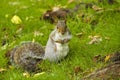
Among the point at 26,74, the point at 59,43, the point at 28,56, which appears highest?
the point at 59,43

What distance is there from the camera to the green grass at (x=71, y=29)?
4969 mm

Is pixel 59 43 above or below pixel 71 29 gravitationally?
above

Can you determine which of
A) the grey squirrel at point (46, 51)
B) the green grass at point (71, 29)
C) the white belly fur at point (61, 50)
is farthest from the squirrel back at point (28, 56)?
the white belly fur at point (61, 50)

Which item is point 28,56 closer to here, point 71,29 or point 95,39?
point 95,39

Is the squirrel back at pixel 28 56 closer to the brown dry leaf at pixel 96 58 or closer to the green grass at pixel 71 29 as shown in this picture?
the green grass at pixel 71 29

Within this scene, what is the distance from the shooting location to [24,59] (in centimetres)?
531

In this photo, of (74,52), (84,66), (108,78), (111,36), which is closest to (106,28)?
(111,36)

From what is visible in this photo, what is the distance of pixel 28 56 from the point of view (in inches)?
208

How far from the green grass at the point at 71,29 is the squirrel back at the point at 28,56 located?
0.33ft

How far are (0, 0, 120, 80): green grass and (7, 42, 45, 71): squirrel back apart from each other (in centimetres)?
10

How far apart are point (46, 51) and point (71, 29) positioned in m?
1.18

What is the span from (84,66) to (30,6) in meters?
3.06

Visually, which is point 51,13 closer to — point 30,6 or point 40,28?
point 40,28

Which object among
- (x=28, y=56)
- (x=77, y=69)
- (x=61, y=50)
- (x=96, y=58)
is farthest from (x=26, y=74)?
(x=96, y=58)
